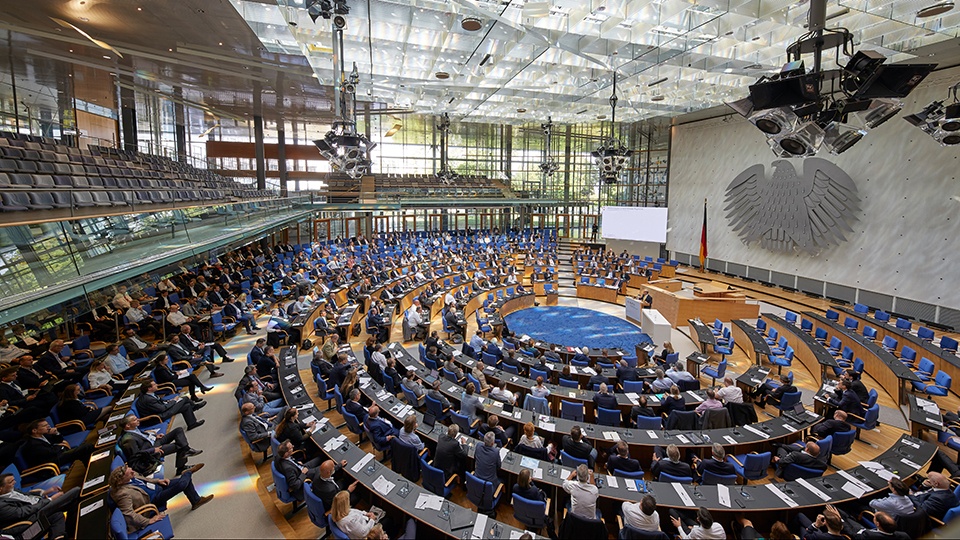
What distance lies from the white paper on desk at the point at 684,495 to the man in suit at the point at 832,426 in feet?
11.1

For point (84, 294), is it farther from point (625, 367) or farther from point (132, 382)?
point (625, 367)

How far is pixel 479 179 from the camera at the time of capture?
34312mm

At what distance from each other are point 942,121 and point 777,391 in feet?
24.6

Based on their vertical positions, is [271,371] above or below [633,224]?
below

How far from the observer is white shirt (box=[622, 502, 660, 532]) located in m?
4.27

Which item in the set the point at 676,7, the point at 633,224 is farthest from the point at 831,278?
the point at 676,7

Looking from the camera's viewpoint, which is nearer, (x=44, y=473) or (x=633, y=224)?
(x=44, y=473)

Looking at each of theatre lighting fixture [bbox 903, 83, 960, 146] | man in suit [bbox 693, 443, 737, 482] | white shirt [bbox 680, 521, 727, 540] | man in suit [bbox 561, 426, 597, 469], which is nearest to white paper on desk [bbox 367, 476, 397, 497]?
man in suit [bbox 561, 426, 597, 469]

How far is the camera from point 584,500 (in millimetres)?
4562

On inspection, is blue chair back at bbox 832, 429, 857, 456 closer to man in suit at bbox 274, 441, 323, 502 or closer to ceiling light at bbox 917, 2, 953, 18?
man in suit at bbox 274, 441, 323, 502

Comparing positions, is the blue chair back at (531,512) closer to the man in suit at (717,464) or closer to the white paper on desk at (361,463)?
the white paper on desk at (361,463)

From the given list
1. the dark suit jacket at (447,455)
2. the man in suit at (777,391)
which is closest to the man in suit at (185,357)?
the dark suit jacket at (447,455)

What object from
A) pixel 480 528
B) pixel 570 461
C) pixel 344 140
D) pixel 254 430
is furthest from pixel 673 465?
pixel 344 140

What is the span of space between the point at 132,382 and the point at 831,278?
23.3m
